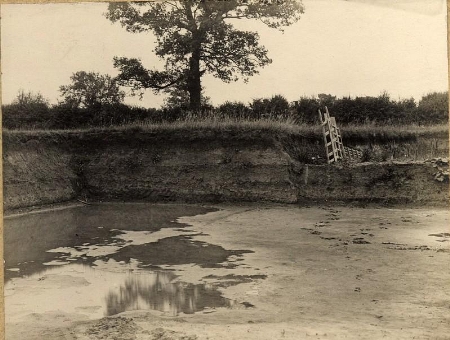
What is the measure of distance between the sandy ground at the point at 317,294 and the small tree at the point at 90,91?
11.5ft

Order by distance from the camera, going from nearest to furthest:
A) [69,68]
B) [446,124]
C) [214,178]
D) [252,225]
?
[446,124] < [69,68] < [252,225] < [214,178]

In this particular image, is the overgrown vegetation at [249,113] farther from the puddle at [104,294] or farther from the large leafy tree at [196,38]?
the puddle at [104,294]

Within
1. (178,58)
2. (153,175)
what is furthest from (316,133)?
(178,58)

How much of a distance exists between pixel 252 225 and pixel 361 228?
215 centimetres

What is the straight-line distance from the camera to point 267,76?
1000cm

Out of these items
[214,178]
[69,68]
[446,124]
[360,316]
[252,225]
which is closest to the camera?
[360,316]

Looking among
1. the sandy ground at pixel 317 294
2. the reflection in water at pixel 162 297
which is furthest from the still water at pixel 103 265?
the sandy ground at pixel 317 294

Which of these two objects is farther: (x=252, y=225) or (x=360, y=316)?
(x=252, y=225)

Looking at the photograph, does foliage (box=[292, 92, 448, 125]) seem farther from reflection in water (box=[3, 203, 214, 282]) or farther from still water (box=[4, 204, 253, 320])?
reflection in water (box=[3, 203, 214, 282])

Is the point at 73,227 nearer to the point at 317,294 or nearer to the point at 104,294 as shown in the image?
the point at 104,294

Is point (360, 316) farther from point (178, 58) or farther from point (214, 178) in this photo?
point (214, 178)

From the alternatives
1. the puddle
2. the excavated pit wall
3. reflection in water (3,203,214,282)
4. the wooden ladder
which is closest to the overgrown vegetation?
the wooden ladder

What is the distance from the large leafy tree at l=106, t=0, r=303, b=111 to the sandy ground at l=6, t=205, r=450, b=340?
11.4 ft

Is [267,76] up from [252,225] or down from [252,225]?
up
